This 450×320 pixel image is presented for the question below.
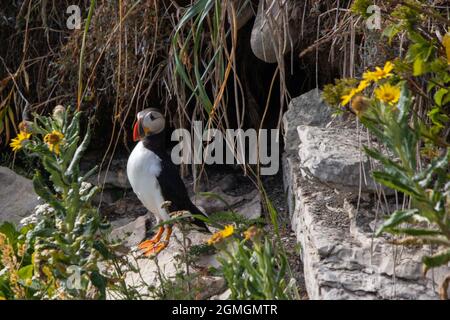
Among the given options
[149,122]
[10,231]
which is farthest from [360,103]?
[10,231]

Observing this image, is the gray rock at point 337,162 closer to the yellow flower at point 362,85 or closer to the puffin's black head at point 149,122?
the yellow flower at point 362,85

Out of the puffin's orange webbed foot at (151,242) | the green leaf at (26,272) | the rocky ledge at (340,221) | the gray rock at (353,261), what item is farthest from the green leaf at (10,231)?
the gray rock at (353,261)

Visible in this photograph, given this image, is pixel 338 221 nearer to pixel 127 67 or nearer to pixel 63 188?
pixel 63 188

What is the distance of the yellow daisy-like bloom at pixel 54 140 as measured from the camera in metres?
2.89

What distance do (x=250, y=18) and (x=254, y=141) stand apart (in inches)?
25.0

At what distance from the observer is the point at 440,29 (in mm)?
3420

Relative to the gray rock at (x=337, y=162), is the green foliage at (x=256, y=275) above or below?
below

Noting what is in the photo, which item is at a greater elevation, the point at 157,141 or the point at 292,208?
the point at 157,141

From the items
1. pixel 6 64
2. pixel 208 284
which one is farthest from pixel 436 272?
pixel 6 64

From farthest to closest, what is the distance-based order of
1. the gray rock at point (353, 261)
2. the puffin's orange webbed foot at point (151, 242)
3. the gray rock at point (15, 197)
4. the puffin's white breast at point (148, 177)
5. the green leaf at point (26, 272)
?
the gray rock at point (15, 197) < the puffin's white breast at point (148, 177) < the puffin's orange webbed foot at point (151, 242) < the green leaf at point (26, 272) < the gray rock at point (353, 261)

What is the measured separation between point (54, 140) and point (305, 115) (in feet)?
5.19

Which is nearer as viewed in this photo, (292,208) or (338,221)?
(338,221)

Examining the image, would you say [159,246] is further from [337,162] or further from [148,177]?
[337,162]

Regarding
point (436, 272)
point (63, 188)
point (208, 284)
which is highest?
point (63, 188)
